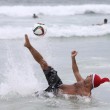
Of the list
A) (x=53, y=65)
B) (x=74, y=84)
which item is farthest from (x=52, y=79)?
(x=53, y=65)

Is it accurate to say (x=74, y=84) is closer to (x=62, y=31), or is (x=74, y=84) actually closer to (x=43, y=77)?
(x=43, y=77)

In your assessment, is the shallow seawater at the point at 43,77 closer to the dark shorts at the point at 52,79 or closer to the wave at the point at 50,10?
the dark shorts at the point at 52,79

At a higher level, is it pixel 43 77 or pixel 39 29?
pixel 39 29

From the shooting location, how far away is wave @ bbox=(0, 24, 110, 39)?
2350cm

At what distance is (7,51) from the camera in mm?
16703

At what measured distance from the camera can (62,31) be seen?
25.3m

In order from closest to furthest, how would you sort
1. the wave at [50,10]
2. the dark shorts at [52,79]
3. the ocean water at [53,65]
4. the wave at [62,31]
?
1. the ocean water at [53,65]
2. the dark shorts at [52,79]
3. the wave at [62,31]
4. the wave at [50,10]

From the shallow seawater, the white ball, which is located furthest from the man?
the white ball

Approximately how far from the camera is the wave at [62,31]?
2350 cm

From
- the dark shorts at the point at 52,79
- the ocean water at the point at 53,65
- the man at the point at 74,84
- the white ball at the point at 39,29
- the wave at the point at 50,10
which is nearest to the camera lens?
the man at the point at 74,84

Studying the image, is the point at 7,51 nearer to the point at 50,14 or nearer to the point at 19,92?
the point at 19,92

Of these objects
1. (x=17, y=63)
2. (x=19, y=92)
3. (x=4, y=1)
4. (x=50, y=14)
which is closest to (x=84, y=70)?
(x=17, y=63)

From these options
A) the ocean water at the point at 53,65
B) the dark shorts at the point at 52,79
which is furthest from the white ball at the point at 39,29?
the ocean water at the point at 53,65

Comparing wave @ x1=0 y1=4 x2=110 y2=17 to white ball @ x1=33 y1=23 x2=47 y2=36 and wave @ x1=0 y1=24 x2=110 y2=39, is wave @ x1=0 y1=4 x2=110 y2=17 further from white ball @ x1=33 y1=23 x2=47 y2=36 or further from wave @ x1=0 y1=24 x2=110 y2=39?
white ball @ x1=33 y1=23 x2=47 y2=36
